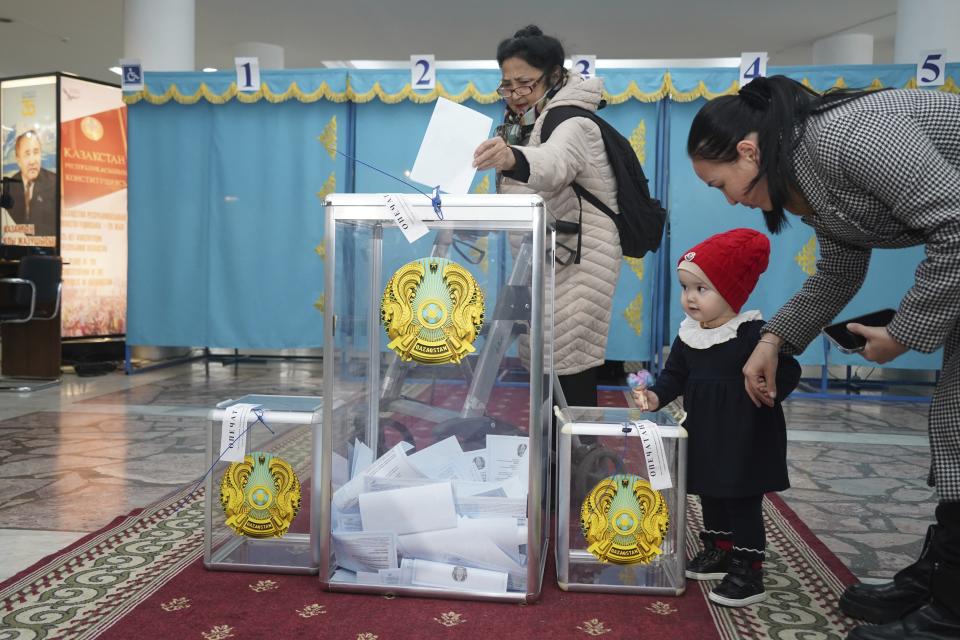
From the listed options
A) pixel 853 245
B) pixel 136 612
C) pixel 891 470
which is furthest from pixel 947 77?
pixel 136 612

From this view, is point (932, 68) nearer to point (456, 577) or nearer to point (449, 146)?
point (449, 146)

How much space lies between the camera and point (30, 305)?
4.93 meters

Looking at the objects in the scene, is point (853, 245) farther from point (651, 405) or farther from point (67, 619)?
point (67, 619)

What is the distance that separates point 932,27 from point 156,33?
5427 millimetres

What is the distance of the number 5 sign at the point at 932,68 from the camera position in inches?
178

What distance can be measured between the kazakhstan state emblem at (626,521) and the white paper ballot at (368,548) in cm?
44

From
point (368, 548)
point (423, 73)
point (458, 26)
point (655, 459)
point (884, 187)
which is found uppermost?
point (458, 26)

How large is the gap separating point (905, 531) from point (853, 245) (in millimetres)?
1166

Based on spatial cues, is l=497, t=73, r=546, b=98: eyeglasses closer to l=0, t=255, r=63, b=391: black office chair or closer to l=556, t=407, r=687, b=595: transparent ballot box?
l=556, t=407, r=687, b=595: transparent ballot box

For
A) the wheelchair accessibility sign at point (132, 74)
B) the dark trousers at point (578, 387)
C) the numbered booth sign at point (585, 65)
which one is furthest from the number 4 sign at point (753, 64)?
the wheelchair accessibility sign at point (132, 74)

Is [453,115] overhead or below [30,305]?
overhead

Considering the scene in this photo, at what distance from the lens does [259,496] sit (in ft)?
6.08

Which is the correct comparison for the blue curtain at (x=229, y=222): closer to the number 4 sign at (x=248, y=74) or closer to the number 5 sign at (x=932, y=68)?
the number 4 sign at (x=248, y=74)

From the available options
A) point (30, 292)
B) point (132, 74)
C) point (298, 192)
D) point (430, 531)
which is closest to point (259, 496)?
point (430, 531)
